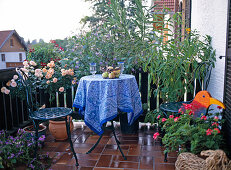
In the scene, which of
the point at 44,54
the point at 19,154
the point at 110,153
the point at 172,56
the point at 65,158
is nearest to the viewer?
the point at 19,154

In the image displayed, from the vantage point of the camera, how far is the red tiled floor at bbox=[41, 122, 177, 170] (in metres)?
2.55

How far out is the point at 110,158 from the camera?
2.74 m

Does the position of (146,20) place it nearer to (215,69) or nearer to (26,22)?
Result: (215,69)

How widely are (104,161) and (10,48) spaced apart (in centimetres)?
170

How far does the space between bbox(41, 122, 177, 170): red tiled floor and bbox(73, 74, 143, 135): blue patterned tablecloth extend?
0.35 meters

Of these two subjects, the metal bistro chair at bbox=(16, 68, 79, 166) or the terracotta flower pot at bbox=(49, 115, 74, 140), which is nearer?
the metal bistro chair at bbox=(16, 68, 79, 166)

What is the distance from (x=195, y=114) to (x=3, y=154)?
2030 millimetres

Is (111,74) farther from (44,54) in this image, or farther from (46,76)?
(44,54)

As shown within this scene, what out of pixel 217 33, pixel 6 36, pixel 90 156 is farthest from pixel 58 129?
pixel 217 33

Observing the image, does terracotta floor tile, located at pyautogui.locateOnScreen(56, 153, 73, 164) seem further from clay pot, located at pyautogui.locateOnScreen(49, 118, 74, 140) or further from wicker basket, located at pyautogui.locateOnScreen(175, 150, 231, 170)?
wicker basket, located at pyautogui.locateOnScreen(175, 150, 231, 170)

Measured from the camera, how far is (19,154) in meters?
A: 2.43

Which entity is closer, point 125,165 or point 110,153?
point 125,165

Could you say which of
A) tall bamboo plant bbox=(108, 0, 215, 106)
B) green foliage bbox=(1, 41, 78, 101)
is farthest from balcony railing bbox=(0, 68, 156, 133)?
tall bamboo plant bbox=(108, 0, 215, 106)

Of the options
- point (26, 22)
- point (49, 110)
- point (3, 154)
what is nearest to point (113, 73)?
point (49, 110)
